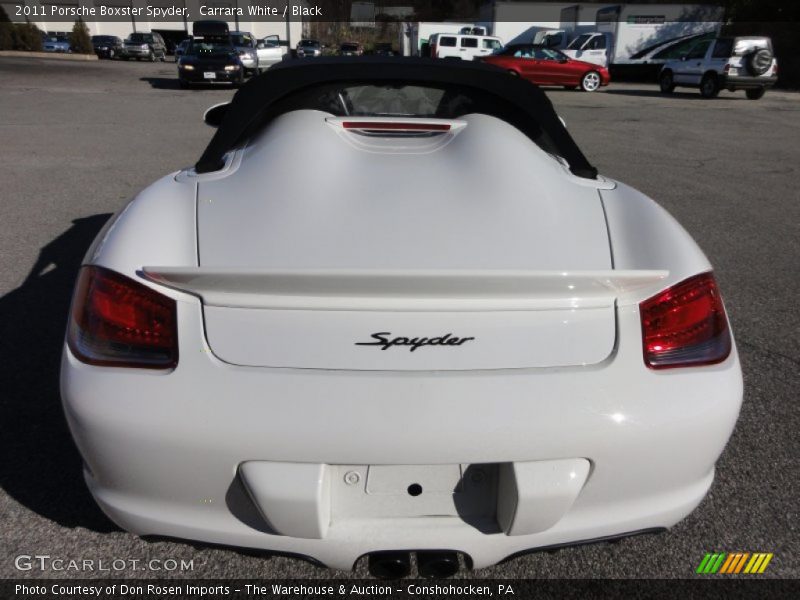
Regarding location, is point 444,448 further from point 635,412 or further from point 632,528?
point 632,528

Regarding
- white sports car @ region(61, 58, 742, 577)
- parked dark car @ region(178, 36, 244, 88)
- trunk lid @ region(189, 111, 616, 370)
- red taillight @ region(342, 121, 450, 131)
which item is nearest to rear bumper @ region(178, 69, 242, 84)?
parked dark car @ region(178, 36, 244, 88)

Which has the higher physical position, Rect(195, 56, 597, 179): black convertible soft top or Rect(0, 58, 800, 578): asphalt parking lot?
Rect(195, 56, 597, 179): black convertible soft top

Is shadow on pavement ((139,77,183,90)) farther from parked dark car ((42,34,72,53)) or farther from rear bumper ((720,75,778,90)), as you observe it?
parked dark car ((42,34,72,53))

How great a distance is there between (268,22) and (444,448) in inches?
2196

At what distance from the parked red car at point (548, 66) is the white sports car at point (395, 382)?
2055 centimetres

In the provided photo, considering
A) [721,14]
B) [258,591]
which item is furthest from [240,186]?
[721,14]

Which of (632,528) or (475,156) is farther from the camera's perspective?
(475,156)

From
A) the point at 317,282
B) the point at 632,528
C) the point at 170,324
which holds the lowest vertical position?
the point at 632,528

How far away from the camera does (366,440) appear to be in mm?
1368

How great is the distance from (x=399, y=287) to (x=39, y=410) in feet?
6.34

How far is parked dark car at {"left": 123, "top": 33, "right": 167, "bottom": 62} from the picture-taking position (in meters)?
36.0

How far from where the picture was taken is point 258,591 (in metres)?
1.80

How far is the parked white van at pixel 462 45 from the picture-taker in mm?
24875

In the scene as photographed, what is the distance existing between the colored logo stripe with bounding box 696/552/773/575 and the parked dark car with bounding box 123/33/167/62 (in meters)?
40.6
